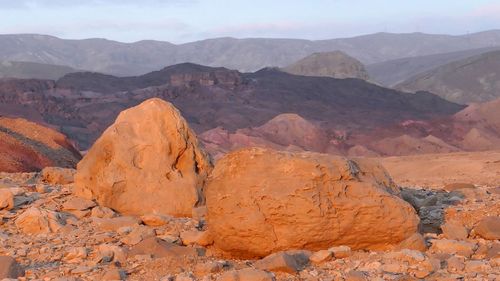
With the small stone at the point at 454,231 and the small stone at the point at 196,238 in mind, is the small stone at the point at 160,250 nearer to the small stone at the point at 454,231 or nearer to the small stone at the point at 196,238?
the small stone at the point at 196,238

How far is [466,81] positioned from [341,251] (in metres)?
60.1

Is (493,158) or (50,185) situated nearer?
(50,185)

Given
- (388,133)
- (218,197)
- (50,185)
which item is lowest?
(388,133)

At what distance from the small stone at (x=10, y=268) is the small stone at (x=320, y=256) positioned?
235cm

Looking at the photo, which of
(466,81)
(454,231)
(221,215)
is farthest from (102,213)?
(466,81)

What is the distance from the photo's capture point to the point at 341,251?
5641mm

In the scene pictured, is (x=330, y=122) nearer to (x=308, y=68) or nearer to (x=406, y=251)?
(x=308, y=68)

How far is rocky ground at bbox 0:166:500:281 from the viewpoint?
5156 mm

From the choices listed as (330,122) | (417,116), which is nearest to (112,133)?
(330,122)

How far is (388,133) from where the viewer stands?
3488 centimetres

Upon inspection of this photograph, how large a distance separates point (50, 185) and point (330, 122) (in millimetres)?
29657

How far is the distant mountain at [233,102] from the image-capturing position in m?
36.8

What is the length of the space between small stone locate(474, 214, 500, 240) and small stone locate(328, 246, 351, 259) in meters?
1.44

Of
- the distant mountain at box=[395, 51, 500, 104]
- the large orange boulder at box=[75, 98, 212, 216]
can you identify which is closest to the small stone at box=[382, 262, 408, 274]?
the large orange boulder at box=[75, 98, 212, 216]
